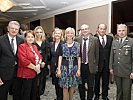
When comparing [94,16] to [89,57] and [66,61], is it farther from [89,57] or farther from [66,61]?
[66,61]

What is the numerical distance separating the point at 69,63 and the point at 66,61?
60mm

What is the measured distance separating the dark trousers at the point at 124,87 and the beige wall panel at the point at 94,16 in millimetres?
4783

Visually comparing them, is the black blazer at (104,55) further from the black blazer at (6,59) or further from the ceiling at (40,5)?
the ceiling at (40,5)

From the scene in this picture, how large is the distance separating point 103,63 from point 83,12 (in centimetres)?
595

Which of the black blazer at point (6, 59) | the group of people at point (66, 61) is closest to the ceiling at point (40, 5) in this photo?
the group of people at point (66, 61)

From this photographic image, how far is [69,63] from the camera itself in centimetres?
326

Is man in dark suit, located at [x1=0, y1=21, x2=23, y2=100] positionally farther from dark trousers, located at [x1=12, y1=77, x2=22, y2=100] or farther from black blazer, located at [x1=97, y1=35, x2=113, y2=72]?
black blazer, located at [x1=97, y1=35, x2=113, y2=72]

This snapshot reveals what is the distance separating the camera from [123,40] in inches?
129

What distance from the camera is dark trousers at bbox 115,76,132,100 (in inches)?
127

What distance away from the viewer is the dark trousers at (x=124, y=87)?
10.6ft

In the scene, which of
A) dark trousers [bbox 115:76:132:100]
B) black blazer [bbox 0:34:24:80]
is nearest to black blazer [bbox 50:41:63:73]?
black blazer [bbox 0:34:24:80]

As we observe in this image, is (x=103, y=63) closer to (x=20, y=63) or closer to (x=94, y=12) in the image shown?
(x=20, y=63)

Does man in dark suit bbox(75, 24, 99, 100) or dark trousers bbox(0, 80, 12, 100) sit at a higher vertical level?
man in dark suit bbox(75, 24, 99, 100)

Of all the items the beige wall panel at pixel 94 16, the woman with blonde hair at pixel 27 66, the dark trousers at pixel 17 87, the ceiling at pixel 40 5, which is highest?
the ceiling at pixel 40 5
